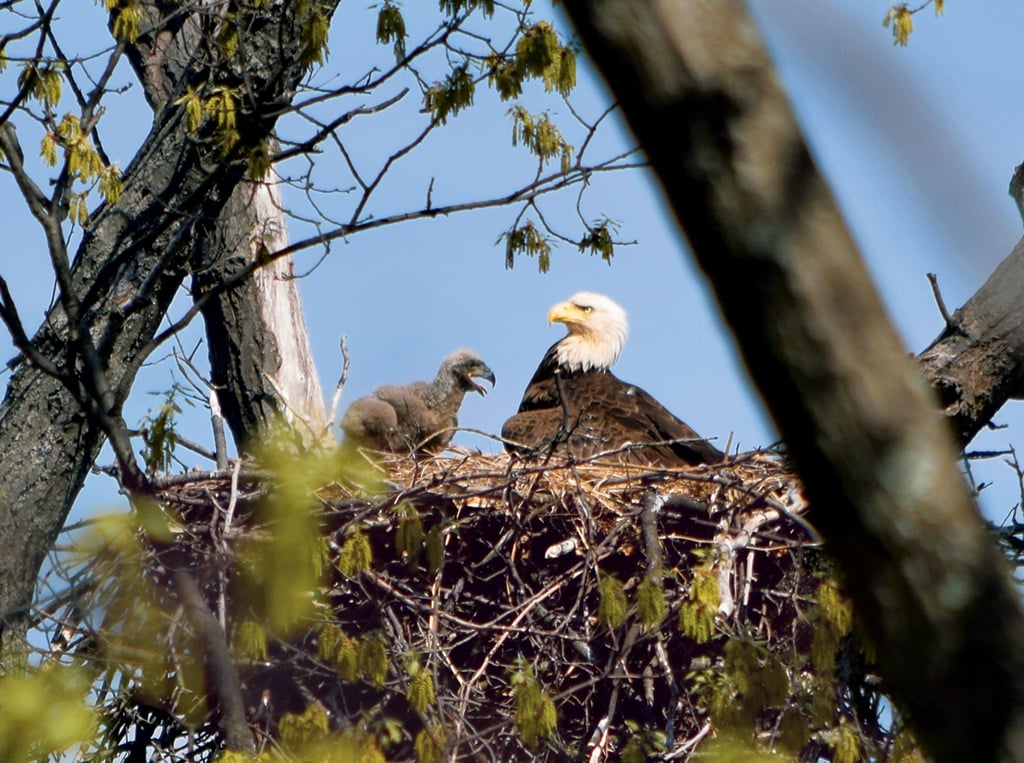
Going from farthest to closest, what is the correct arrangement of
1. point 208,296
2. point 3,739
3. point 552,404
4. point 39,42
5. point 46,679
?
point 552,404
point 39,42
point 208,296
point 46,679
point 3,739

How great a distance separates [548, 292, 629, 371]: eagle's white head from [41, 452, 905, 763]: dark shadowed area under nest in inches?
99.4

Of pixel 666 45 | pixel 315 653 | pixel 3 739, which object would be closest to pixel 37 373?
pixel 315 653

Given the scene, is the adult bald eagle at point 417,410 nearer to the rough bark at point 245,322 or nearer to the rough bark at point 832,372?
the rough bark at point 245,322

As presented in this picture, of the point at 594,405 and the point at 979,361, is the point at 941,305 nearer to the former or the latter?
the point at 979,361

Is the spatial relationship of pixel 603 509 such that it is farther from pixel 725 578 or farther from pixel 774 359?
pixel 774 359

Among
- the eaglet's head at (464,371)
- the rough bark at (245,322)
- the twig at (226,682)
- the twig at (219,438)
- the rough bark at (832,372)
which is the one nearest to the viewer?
the rough bark at (832,372)

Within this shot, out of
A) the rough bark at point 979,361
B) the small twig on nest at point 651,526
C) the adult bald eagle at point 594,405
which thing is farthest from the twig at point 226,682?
the rough bark at point 979,361

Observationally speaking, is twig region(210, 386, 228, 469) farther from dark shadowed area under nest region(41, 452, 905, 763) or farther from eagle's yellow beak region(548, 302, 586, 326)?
eagle's yellow beak region(548, 302, 586, 326)

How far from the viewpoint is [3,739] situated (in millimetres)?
3379

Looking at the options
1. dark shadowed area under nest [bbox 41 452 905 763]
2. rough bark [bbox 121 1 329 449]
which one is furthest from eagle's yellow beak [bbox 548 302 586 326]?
dark shadowed area under nest [bbox 41 452 905 763]

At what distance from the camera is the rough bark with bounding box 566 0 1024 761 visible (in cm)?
126

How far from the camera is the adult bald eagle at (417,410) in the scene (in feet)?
23.5

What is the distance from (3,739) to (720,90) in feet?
9.29

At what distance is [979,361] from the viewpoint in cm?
445
